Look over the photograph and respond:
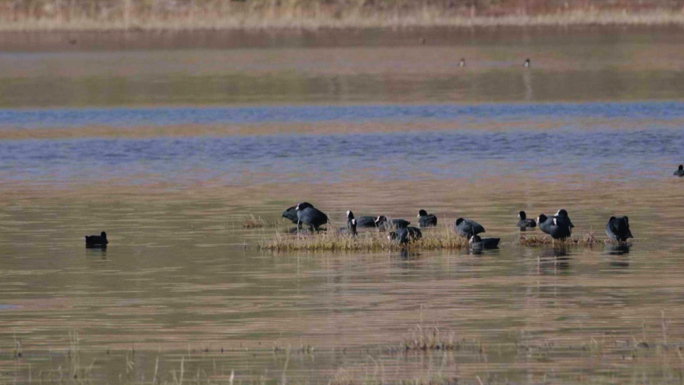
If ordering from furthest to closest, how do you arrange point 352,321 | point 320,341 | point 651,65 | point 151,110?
point 651,65, point 151,110, point 352,321, point 320,341

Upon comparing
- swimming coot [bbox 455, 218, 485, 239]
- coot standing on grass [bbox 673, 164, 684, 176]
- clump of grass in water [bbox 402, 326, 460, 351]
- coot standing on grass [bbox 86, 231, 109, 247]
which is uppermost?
coot standing on grass [bbox 673, 164, 684, 176]

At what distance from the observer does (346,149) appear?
129 feet

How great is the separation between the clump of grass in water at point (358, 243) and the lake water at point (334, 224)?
34 centimetres

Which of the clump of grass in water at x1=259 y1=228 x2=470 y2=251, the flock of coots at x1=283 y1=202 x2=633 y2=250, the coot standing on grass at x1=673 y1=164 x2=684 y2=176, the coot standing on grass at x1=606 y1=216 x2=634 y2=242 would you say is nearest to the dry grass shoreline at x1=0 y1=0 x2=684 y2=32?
the coot standing on grass at x1=673 y1=164 x2=684 y2=176

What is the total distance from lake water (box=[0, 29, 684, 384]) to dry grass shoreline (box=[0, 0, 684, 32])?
30.5m

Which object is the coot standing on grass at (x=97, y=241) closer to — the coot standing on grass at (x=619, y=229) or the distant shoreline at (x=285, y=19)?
the coot standing on grass at (x=619, y=229)

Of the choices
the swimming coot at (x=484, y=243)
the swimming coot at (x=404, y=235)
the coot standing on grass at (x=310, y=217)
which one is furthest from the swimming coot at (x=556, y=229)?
the coot standing on grass at (x=310, y=217)

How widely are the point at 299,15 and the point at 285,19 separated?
1824 mm

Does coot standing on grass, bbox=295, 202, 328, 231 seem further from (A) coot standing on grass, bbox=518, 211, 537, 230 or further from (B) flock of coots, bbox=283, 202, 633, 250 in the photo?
(A) coot standing on grass, bbox=518, 211, 537, 230

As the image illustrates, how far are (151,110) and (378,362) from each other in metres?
41.2

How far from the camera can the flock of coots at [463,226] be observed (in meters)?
21.2

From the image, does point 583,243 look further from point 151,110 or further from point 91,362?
point 151,110

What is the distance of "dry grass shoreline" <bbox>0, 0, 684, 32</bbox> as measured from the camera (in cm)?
9544

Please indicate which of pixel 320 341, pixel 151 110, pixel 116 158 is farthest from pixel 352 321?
pixel 151 110
